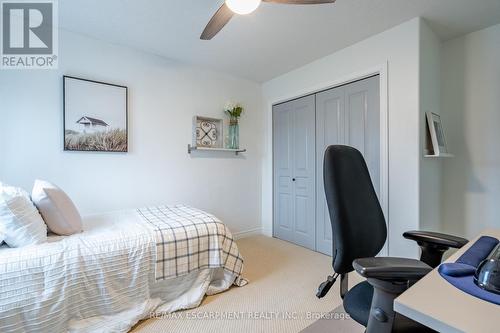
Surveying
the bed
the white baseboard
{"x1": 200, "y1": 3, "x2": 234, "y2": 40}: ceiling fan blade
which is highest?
{"x1": 200, "y1": 3, "x2": 234, "y2": 40}: ceiling fan blade

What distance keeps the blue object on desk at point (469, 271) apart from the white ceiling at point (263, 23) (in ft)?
6.34

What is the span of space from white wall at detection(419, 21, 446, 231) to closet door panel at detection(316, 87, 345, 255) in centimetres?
77

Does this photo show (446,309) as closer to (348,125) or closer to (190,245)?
(190,245)

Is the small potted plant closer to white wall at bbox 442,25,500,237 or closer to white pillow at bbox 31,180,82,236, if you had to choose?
Answer: white pillow at bbox 31,180,82,236

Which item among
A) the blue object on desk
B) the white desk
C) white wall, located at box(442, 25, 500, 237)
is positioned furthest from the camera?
white wall, located at box(442, 25, 500, 237)

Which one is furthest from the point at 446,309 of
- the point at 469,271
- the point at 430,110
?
the point at 430,110

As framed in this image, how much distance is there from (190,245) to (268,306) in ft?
2.51

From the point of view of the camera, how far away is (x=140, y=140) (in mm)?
2717

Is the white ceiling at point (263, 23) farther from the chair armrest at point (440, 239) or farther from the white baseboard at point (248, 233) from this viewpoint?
the white baseboard at point (248, 233)

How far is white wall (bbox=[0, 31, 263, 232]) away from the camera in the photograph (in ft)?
→ 6.97

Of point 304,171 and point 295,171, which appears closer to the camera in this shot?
point 304,171

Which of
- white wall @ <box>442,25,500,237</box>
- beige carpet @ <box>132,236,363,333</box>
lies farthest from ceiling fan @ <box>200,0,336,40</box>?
beige carpet @ <box>132,236,363,333</box>

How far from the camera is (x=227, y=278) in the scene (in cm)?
205

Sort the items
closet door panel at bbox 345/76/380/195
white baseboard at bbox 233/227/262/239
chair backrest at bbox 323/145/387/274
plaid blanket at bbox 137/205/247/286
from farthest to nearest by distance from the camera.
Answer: white baseboard at bbox 233/227/262/239 → closet door panel at bbox 345/76/380/195 → plaid blanket at bbox 137/205/247/286 → chair backrest at bbox 323/145/387/274
